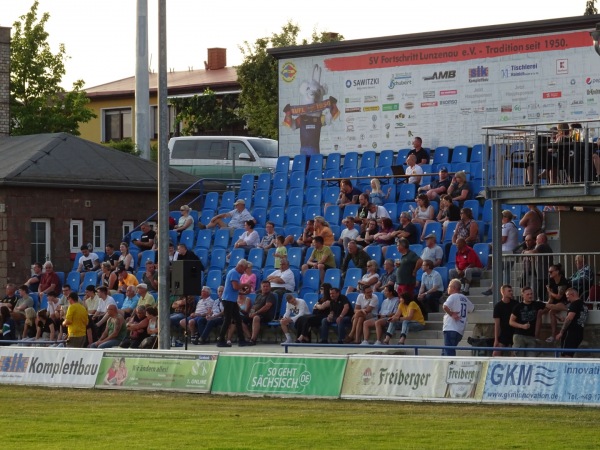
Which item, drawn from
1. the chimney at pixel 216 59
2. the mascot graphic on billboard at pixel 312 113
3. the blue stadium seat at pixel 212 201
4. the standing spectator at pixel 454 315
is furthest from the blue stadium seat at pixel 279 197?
the chimney at pixel 216 59

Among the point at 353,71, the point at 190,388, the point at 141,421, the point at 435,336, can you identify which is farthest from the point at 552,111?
the point at 141,421

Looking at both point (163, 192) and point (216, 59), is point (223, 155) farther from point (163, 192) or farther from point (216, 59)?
point (216, 59)

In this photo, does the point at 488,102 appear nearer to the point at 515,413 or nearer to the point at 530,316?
the point at 530,316

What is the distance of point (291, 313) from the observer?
93.0 feet

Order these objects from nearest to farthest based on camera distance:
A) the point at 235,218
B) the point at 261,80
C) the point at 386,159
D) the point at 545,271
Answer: the point at 545,271 → the point at 235,218 → the point at 386,159 → the point at 261,80

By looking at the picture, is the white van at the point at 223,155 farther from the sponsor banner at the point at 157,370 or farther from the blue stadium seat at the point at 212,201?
the sponsor banner at the point at 157,370

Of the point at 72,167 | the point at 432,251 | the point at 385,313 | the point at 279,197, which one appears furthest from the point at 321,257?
the point at 72,167

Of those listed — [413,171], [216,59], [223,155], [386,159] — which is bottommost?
[413,171]

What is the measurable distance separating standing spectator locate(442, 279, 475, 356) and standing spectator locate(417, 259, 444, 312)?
1.74 meters

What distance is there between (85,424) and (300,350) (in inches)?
298

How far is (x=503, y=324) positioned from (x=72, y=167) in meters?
16.8

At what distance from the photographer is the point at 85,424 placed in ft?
65.2

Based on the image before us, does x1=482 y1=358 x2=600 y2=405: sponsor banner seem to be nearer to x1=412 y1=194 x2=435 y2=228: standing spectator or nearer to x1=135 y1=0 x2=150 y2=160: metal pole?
x1=412 y1=194 x2=435 y2=228: standing spectator

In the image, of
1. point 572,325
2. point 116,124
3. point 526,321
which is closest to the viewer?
point 572,325
